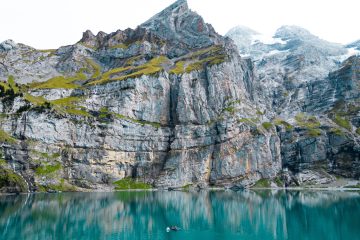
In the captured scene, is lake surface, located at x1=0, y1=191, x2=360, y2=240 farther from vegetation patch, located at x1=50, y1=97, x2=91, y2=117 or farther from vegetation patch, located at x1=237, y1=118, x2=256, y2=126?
vegetation patch, located at x1=237, y1=118, x2=256, y2=126

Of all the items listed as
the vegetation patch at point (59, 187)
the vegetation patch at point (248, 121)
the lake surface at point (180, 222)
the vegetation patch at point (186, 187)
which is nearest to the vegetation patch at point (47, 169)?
the vegetation patch at point (59, 187)

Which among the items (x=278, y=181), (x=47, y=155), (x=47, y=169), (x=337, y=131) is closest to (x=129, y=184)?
(x=47, y=169)

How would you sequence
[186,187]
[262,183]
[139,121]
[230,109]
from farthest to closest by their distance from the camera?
[230,109]
[139,121]
[262,183]
[186,187]

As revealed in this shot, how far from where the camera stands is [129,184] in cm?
16762

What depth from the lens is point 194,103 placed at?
199 m

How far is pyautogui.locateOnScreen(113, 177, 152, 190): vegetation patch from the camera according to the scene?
539ft

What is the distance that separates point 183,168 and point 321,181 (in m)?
69.5

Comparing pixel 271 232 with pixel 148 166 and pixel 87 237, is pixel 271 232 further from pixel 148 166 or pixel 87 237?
pixel 148 166

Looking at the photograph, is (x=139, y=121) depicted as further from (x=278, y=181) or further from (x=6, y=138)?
(x=278, y=181)

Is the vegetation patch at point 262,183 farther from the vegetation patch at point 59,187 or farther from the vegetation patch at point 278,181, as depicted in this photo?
the vegetation patch at point 59,187

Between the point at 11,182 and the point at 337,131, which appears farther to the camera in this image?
the point at 337,131

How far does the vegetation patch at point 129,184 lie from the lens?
164375 millimetres

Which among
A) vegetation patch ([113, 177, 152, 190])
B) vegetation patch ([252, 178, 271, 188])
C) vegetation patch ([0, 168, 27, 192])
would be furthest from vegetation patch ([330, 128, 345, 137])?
vegetation patch ([0, 168, 27, 192])

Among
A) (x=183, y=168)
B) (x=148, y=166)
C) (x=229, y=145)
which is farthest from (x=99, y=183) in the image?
(x=229, y=145)
